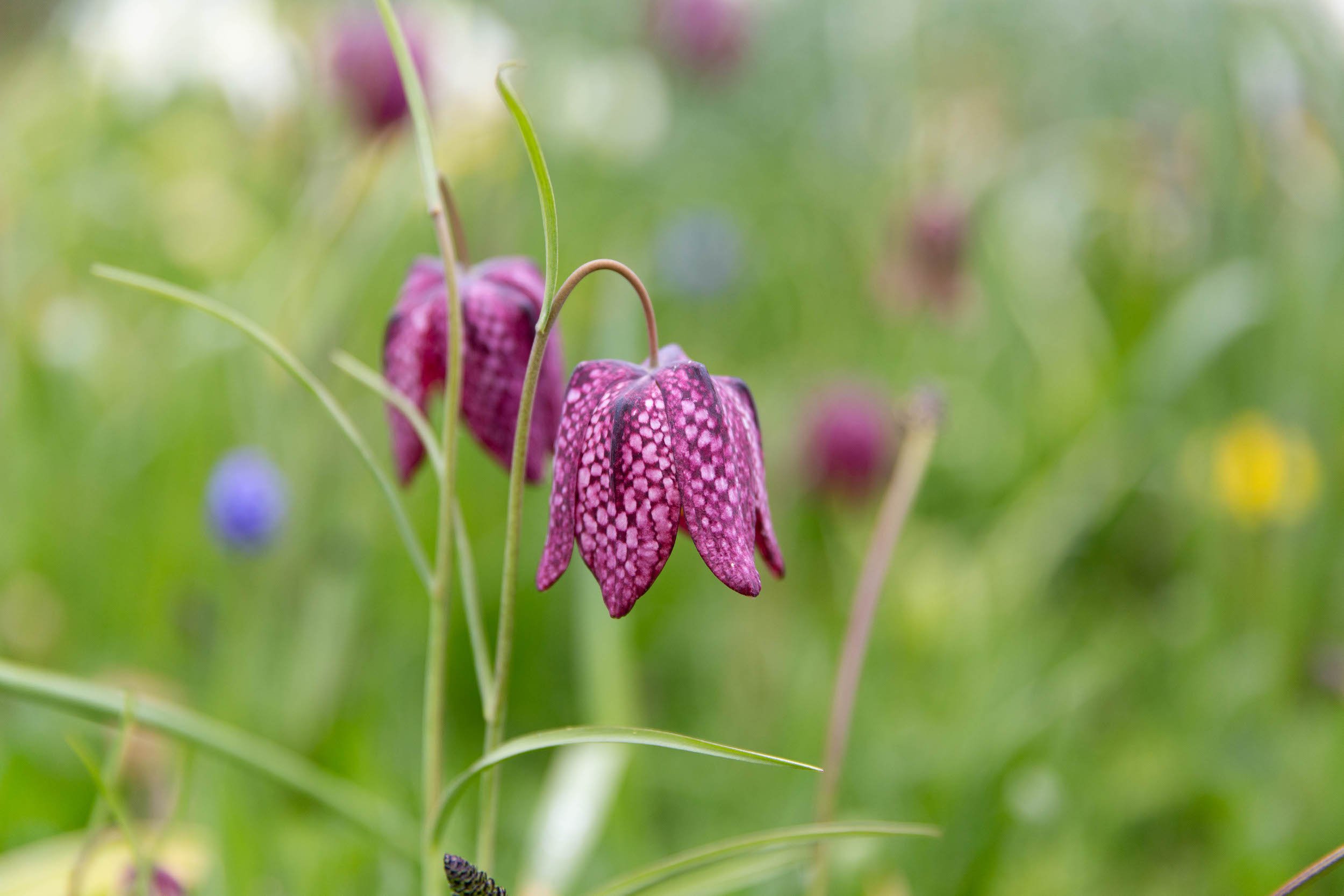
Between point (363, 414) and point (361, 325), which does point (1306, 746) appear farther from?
point (361, 325)

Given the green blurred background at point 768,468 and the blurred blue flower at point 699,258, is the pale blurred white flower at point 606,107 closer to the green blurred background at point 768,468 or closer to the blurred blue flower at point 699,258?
the green blurred background at point 768,468

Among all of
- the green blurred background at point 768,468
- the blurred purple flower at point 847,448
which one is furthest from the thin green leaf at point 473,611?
the blurred purple flower at point 847,448

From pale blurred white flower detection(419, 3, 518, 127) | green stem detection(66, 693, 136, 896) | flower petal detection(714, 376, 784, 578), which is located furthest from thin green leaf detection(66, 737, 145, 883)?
pale blurred white flower detection(419, 3, 518, 127)

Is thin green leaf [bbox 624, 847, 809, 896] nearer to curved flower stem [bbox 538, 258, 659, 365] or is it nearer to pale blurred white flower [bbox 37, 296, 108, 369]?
curved flower stem [bbox 538, 258, 659, 365]

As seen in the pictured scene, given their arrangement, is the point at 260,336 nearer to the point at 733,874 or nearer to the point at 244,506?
the point at 733,874

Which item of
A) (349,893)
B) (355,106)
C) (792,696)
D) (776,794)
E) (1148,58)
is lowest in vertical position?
(349,893)

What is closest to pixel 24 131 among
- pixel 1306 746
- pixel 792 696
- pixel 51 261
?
pixel 51 261
